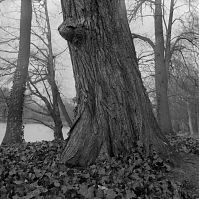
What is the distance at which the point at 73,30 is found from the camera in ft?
13.4

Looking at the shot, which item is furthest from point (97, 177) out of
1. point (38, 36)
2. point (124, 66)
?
point (38, 36)

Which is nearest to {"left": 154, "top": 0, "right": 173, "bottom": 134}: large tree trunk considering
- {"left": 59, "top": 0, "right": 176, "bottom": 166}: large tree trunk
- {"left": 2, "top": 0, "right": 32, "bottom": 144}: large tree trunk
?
{"left": 2, "top": 0, "right": 32, "bottom": 144}: large tree trunk

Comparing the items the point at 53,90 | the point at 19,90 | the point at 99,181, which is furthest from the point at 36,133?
the point at 99,181

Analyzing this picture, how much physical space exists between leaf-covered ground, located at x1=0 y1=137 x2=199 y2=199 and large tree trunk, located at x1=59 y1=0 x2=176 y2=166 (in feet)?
0.87

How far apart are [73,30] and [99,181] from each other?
7.07 feet

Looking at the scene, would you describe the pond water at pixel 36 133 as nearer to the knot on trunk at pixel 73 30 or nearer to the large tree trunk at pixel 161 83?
the large tree trunk at pixel 161 83

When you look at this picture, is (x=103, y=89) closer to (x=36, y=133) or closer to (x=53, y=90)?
(x=53, y=90)

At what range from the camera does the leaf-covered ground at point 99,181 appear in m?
2.89

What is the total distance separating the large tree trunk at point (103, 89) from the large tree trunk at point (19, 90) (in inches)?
161

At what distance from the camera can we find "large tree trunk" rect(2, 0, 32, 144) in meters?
8.11

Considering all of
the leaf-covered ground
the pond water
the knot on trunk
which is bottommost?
the leaf-covered ground

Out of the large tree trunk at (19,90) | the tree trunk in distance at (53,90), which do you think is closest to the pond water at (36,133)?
the tree trunk in distance at (53,90)

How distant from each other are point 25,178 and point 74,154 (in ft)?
3.68

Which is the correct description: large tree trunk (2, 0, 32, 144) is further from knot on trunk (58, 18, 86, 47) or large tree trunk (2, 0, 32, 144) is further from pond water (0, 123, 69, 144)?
pond water (0, 123, 69, 144)
